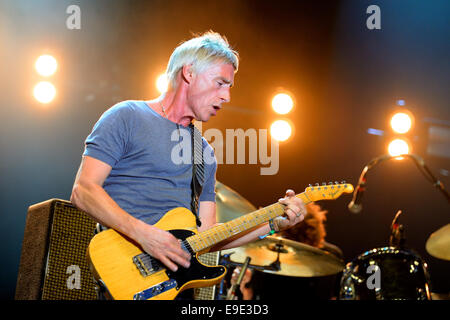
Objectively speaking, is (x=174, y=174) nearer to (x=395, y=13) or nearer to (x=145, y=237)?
(x=145, y=237)

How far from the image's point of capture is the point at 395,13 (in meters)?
5.08

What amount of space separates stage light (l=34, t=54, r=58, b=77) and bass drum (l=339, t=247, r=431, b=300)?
4.02 meters

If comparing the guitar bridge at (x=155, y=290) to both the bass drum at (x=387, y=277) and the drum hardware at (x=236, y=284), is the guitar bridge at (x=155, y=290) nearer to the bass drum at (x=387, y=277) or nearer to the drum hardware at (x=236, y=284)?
the drum hardware at (x=236, y=284)

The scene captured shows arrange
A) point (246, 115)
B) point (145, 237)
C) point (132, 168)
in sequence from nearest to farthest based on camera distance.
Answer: point (145, 237)
point (132, 168)
point (246, 115)

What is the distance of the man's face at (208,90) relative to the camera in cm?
254

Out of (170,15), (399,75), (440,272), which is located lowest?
(440,272)

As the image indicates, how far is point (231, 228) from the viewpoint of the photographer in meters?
2.44

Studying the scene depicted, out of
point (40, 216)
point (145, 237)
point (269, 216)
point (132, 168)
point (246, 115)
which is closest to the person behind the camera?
point (145, 237)

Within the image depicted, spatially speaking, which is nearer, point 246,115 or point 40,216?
point 40,216

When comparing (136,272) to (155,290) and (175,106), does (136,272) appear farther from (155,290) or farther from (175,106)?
(175,106)

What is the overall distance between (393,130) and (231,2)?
8.54 feet

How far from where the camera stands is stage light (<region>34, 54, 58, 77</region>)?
16.3 feet

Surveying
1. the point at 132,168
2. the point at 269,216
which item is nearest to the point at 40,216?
the point at 132,168

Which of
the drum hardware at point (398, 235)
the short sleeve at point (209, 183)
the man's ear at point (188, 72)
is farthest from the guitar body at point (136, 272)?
the drum hardware at point (398, 235)
